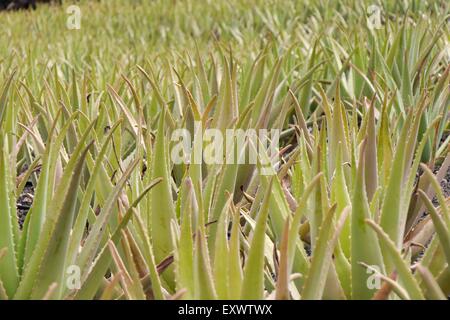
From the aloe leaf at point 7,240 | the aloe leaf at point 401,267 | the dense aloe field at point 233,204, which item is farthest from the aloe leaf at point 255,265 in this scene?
the aloe leaf at point 7,240

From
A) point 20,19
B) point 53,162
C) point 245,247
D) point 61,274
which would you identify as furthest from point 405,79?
point 20,19

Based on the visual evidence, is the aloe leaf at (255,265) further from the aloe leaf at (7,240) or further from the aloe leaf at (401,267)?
the aloe leaf at (7,240)

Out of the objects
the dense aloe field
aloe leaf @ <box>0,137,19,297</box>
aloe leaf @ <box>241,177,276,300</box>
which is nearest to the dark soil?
the dense aloe field

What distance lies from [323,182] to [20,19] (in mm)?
4291

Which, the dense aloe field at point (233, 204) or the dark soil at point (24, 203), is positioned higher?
the dense aloe field at point (233, 204)

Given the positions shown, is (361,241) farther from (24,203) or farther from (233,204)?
(24,203)

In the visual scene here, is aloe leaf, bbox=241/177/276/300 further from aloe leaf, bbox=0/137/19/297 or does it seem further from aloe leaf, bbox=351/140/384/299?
aloe leaf, bbox=0/137/19/297

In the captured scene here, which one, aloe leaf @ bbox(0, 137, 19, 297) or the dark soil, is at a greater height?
aloe leaf @ bbox(0, 137, 19, 297)

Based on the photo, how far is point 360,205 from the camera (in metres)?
0.79

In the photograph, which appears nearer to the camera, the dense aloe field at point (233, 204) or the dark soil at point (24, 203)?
the dense aloe field at point (233, 204)

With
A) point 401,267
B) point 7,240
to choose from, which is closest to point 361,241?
point 401,267

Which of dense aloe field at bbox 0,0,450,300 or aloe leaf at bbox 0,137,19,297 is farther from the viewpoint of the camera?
aloe leaf at bbox 0,137,19,297

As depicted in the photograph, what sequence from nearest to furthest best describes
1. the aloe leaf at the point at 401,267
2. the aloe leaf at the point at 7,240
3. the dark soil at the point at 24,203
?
the aloe leaf at the point at 401,267 → the aloe leaf at the point at 7,240 → the dark soil at the point at 24,203

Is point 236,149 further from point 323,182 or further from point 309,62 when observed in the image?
point 309,62
